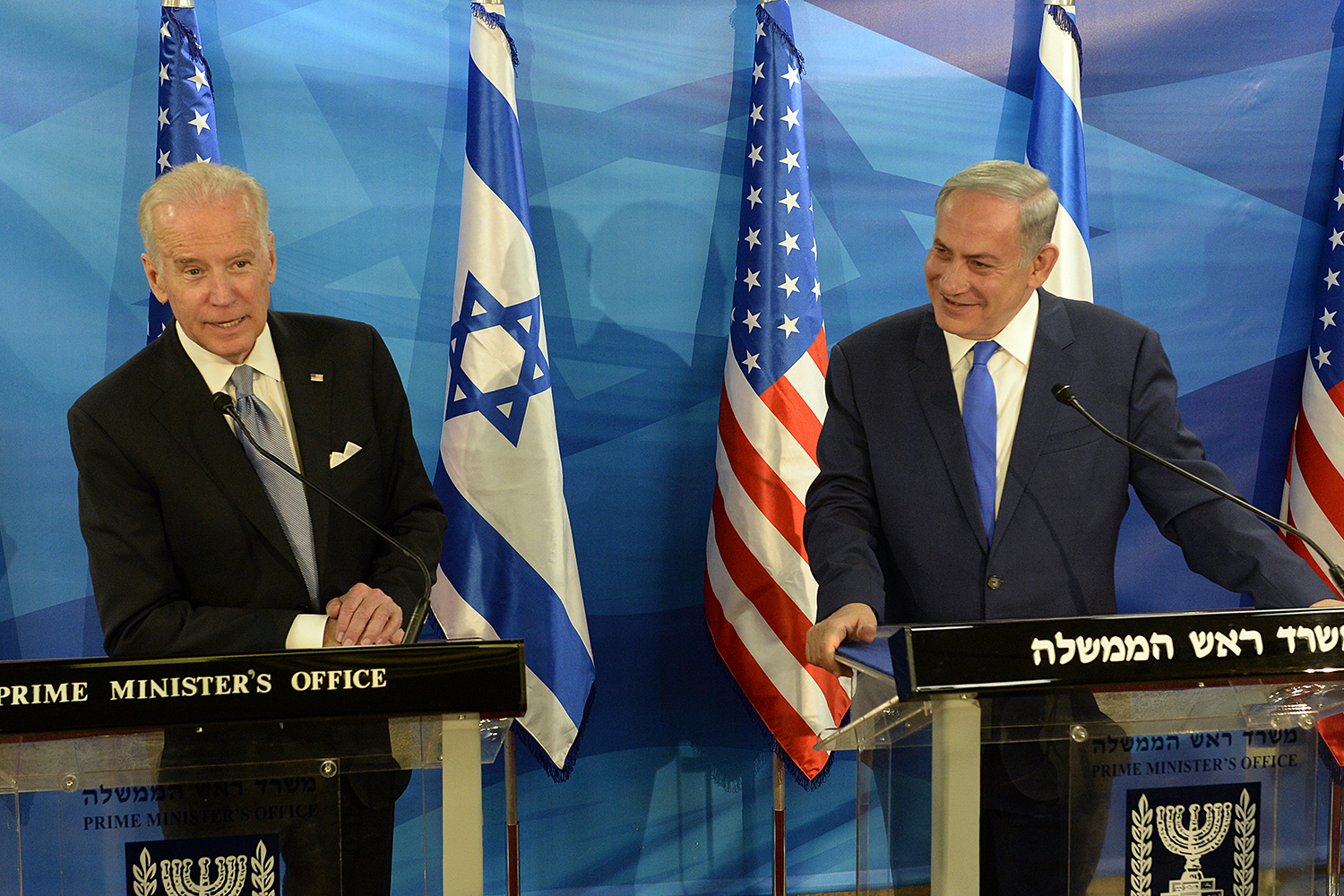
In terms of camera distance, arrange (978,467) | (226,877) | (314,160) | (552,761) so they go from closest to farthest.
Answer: (226,877), (978,467), (552,761), (314,160)

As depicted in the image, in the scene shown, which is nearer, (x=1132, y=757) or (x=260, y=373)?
(x=1132, y=757)

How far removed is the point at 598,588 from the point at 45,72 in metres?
2.02

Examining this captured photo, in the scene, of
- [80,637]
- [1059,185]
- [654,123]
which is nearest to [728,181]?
[654,123]

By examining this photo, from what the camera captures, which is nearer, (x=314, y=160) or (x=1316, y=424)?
(x=314, y=160)

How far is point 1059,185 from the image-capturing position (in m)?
3.20

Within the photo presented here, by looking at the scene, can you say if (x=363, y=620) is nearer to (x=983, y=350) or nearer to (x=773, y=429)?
(x=983, y=350)

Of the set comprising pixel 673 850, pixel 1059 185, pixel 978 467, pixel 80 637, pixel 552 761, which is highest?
pixel 1059 185

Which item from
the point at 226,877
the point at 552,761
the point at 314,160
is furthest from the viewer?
the point at 314,160

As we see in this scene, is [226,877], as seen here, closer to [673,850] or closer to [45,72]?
[673,850]

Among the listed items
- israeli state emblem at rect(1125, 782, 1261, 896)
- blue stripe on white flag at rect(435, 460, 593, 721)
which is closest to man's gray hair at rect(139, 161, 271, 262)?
blue stripe on white flag at rect(435, 460, 593, 721)

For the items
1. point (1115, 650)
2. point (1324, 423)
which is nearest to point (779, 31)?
point (1324, 423)

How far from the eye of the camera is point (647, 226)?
3.31m

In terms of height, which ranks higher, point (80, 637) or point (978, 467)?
point (978, 467)

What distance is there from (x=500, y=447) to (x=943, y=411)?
1348 millimetres
